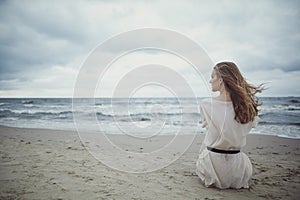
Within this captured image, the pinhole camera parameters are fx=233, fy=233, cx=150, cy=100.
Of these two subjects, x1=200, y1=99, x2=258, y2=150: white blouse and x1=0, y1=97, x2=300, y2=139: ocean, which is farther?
x1=0, y1=97, x2=300, y2=139: ocean

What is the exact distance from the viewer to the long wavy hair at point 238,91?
9.07 feet

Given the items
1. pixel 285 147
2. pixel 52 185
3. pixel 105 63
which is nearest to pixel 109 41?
pixel 105 63

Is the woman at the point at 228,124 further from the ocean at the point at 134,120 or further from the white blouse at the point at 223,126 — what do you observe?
the ocean at the point at 134,120

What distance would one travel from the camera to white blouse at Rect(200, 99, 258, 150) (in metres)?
2.81

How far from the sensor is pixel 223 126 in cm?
281

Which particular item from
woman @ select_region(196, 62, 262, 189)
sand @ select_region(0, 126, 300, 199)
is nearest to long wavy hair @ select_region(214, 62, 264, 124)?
woman @ select_region(196, 62, 262, 189)

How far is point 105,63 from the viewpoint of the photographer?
4582 millimetres

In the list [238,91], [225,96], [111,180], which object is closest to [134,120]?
[111,180]

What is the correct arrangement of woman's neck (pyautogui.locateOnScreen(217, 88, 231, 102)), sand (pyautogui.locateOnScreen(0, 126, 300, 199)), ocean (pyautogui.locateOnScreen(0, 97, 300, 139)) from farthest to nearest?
1. ocean (pyautogui.locateOnScreen(0, 97, 300, 139))
2. woman's neck (pyautogui.locateOnScreen(217, 88, 231, 102))
3. sand (pyautogui.locateOnScreen(0, 126, 300, 199))

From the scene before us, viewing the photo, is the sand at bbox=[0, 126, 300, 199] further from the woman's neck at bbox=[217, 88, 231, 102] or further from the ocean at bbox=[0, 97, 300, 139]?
the ocean at bbox=[0, 97, 300, 139]

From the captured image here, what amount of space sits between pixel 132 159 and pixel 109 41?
236 centimetres

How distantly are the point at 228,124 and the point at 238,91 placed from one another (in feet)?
1.35

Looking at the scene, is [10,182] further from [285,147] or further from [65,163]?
[285,147]

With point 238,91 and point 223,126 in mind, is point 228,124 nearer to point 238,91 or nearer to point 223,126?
point 223,126
